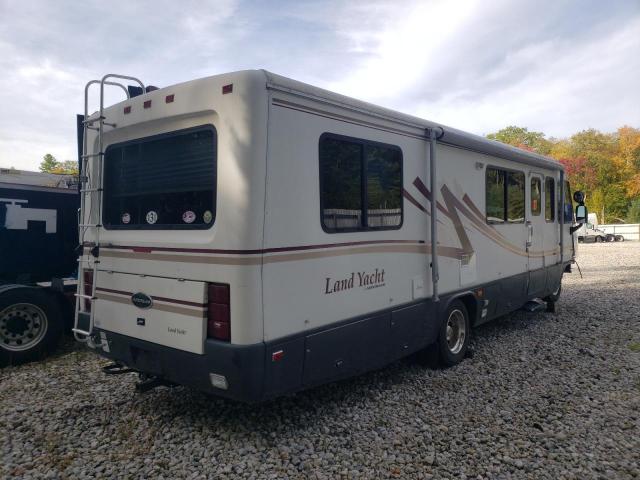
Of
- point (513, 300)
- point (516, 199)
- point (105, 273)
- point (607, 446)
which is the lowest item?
point (607, 446)

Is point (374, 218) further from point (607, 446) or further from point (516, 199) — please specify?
point (516, 199)

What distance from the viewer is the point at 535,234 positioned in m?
7.06

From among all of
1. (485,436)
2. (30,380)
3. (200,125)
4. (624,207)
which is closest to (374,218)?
(200,125)

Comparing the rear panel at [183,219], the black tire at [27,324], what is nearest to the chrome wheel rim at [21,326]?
the black tire at [27,324]

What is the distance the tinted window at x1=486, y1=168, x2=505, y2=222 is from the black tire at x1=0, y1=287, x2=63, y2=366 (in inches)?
213

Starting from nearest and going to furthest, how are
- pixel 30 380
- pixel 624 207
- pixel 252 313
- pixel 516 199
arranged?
1. pixel 252 313
2. pixel 30 380
3. pixel 516 199
4. pixel 624 207

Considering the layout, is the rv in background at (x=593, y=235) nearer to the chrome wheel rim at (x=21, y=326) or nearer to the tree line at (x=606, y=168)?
the tree line at (x=606, y=168)

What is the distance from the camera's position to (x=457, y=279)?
5.24m

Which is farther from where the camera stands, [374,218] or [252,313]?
[374,218]

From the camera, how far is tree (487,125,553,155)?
46.7 meters

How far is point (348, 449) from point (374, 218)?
1.91 meters

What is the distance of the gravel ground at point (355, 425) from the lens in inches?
127

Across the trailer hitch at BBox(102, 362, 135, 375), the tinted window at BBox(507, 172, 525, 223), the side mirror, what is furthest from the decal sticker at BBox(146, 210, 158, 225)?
the side mirror

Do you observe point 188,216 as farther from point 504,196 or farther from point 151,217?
point 504,196
